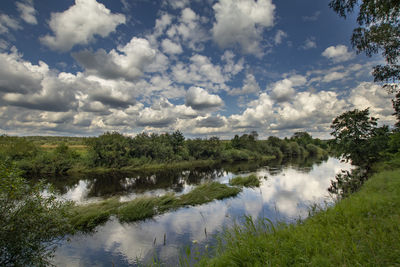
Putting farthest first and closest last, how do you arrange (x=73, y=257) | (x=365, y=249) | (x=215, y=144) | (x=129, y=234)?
(x=215, y=144) < (x=129, y=234) < (x=73, y=257) < (x=365, y=249)

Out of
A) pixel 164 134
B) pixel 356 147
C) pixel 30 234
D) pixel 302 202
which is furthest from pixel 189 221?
pixel 164 134

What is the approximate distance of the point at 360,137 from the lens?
21.0 meters

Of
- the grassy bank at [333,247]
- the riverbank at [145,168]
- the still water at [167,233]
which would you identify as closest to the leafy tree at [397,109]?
the still water at [167,233]

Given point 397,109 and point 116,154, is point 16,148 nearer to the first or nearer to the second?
point 116,154

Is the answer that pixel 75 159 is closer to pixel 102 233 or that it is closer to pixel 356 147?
pixel 102 233

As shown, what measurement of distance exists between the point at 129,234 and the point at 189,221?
11.4 feet

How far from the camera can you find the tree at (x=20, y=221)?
4945mm

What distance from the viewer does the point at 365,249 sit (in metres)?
3.33

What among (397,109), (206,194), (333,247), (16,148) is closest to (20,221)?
(333,247)

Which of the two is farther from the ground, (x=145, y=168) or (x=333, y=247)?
(x=333, y=247)

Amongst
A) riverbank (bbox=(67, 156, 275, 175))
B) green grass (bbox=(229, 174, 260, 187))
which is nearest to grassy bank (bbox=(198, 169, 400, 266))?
green grass (bbox=(229, 174, 260, 187))

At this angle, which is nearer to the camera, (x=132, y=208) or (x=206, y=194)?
(x=132, y=208)

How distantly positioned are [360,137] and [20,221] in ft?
93.5

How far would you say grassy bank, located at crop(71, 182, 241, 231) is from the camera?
10758 millimetres
